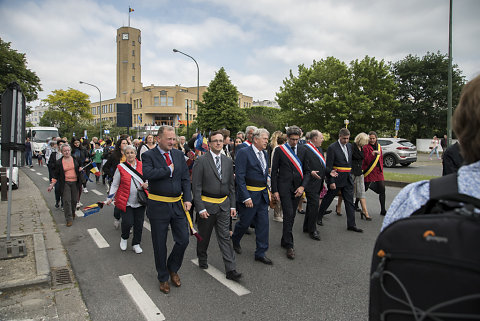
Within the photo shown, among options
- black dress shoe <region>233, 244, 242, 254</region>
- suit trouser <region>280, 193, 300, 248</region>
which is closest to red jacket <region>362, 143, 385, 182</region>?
suit trouser <region>280, 193, 300, 248</region>

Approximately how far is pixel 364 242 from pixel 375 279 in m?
4.84

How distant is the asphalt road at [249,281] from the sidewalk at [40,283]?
14 cm

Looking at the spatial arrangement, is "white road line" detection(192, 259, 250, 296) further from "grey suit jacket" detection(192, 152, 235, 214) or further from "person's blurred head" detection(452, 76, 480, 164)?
"person's blurred head" detection(452, 76, 480, 164)

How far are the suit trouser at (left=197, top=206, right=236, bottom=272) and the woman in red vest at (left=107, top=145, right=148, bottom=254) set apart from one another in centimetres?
147

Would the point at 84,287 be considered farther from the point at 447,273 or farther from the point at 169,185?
the point at 447,273

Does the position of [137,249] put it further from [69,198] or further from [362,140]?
[362,140]

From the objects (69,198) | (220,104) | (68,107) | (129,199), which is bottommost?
(69,198)

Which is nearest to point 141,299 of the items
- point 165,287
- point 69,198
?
point 165,287

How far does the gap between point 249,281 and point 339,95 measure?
1301 inches

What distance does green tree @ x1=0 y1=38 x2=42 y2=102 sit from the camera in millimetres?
25328

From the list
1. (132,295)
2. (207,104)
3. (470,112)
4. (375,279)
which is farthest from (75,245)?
(207,104)

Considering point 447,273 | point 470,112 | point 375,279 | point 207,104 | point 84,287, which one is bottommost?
point 84,287

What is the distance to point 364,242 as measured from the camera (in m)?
5.72

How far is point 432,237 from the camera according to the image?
1.08 meters
